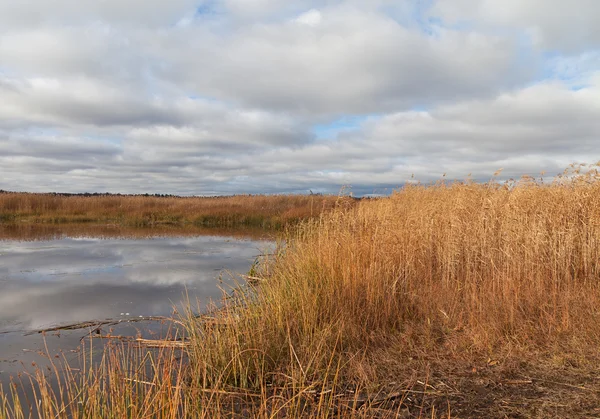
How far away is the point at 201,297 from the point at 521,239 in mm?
5661

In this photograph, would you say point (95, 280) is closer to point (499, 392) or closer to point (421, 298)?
point (421, 298)

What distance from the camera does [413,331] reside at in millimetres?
4820

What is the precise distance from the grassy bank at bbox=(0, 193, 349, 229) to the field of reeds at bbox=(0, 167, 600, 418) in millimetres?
16133

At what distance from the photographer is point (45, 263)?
1122cm

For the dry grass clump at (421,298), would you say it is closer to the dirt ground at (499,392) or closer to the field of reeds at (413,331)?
the field of reeds at (413,331)

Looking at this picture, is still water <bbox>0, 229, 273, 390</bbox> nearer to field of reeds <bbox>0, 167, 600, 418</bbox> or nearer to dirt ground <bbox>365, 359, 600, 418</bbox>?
field of reeds <bbox>0, 167, 600, 418</bbox>

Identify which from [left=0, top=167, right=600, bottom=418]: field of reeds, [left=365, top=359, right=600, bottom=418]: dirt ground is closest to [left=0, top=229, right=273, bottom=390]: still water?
[left=0, top=167, right=600, bottom=418]: field of reeds

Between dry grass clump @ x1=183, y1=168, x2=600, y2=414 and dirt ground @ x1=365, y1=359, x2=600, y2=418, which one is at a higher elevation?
dry grass clump @ x1=183, y1=168, x2=600, y2=414

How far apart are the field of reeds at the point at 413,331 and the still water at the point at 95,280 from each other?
78 cm

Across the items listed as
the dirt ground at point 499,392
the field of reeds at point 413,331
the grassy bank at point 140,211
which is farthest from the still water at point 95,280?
the grassy bank at point 140,211

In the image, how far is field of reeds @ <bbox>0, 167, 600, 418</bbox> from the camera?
3.19 metres

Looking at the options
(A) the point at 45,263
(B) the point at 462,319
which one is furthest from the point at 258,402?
(A) the point at 45,263

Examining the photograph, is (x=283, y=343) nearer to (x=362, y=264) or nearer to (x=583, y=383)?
(x=362, y=264)

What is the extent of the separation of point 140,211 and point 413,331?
81.1 feet
